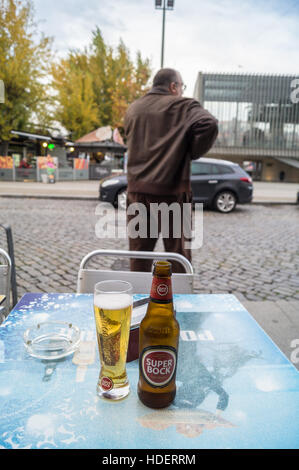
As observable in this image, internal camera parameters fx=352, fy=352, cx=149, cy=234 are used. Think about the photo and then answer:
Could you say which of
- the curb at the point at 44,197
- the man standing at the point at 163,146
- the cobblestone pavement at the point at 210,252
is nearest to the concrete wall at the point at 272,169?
the curb at the point at 44,197

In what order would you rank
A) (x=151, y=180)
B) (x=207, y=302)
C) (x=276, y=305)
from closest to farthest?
(x=207, y=302)
(x=151, y=180)
(x=276, y=305)

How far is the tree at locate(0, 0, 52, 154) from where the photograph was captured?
870 inches

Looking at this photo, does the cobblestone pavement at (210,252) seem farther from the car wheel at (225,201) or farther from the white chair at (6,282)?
the white chair at (6,282)

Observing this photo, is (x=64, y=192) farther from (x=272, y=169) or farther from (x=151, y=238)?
(x=272, y=169)

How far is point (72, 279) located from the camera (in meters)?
4.57

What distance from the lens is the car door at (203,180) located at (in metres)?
11.1

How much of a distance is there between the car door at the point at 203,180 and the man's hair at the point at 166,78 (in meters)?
8.31

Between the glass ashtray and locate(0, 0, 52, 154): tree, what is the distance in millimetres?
25186

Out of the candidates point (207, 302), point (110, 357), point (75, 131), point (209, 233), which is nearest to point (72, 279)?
point (207, 302)

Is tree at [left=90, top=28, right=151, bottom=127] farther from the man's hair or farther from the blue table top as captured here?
the blue table top

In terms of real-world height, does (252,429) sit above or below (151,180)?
below

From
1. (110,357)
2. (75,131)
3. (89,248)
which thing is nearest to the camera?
(110,357)

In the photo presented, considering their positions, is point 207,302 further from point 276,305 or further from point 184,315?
point 276,305

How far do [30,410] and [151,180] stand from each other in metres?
2.01
